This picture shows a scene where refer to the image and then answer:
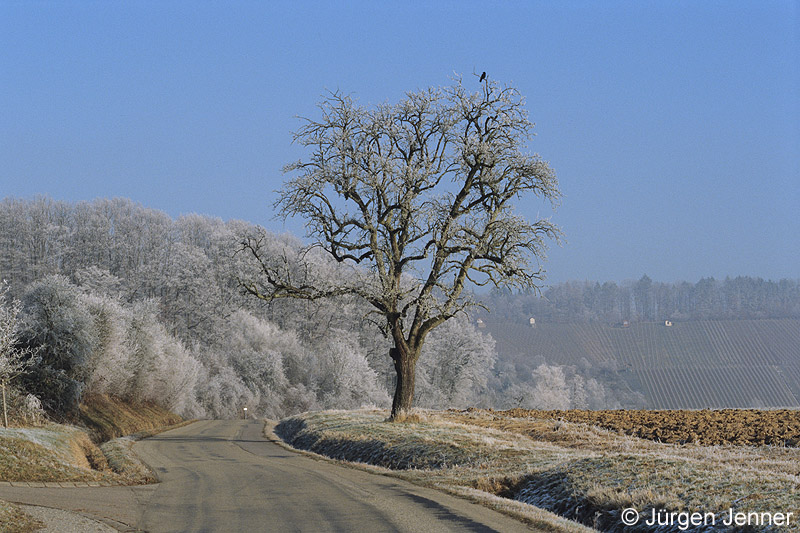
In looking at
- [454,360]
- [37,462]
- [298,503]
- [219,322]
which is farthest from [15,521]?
[219,322]

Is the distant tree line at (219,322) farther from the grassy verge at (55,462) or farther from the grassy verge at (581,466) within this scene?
the grassy verge at (581,466)

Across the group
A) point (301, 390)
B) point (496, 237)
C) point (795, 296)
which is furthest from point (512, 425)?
point (795, 296)

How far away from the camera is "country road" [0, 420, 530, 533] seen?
427 inches

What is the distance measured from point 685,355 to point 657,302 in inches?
1965

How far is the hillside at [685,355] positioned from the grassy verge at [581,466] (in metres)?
73.9

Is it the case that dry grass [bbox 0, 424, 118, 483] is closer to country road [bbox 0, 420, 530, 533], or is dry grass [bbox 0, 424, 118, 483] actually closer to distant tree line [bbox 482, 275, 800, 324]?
country road [bbox 0, 420, 530, 533]

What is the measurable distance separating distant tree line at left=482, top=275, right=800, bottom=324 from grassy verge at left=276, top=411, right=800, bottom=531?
12082cm

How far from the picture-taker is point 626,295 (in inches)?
6767

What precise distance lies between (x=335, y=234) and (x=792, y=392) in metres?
84.6

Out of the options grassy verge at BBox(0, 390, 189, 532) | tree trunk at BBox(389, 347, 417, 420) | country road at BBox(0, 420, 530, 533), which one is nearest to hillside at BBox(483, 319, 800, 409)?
tree trunk at BBox(389, 347, 417, 420)

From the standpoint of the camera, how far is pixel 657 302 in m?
163

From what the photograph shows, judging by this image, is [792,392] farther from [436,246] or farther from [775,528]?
[775,528]

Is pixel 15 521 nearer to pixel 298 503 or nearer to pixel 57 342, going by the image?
pixel 298 503

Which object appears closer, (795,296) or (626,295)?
(795,296)
